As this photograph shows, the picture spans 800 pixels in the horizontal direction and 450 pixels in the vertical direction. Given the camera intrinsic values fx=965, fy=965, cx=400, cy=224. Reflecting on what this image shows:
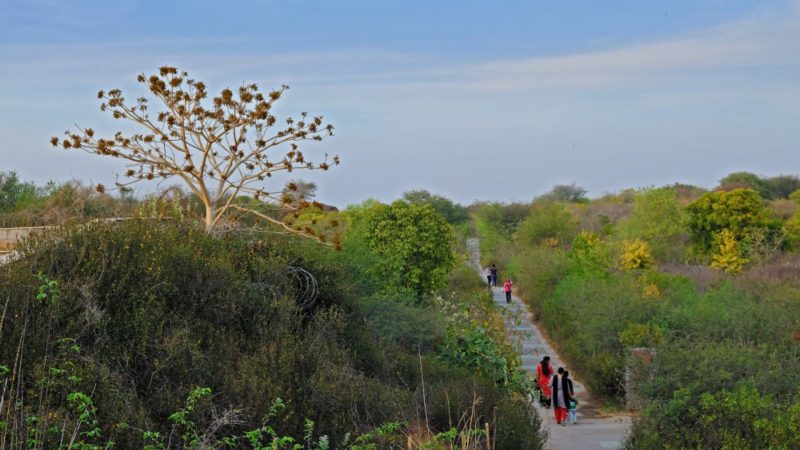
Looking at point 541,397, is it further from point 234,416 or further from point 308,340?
point 234,416

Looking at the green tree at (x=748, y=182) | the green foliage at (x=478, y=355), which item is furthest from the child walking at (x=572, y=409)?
the green tree at (x=748, y=182)

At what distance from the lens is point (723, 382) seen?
13.6 m

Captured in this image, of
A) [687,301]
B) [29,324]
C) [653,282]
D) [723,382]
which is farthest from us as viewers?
[653,282]

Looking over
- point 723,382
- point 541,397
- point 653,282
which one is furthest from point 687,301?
point 723,382

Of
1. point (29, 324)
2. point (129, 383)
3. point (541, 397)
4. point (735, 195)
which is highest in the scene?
point (735, 195)

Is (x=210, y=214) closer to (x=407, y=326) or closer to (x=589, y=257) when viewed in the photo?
Answer: (x=407, y=326)

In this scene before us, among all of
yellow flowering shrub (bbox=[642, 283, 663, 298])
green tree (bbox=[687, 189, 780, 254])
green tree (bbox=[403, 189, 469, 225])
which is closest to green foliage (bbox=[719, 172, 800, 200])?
green tree (bbox=[403, 189, 469, 225])

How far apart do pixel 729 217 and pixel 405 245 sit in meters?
21.9

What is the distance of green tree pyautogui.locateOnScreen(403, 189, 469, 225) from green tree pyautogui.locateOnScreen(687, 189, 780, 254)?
33.0m

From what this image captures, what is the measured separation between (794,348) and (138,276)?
11.4 meters

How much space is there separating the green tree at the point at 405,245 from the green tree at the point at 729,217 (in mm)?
19636

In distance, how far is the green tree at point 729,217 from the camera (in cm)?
4200

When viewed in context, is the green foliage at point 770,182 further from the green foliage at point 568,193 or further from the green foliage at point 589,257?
the green foliage at point 589,257

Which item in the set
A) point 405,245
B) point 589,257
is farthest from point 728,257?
point 405,245
